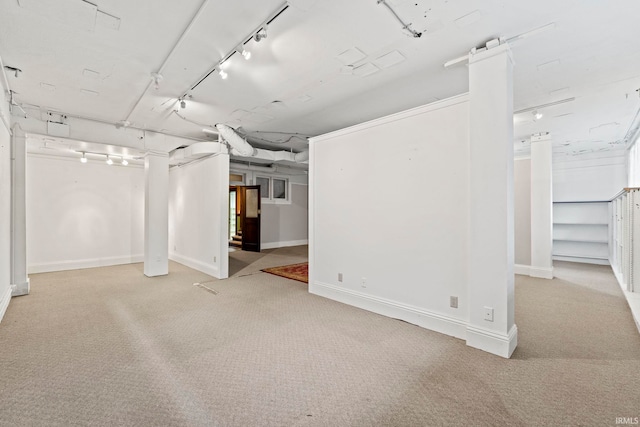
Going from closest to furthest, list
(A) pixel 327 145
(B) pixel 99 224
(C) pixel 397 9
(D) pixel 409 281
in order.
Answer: (C) pixel 397 9, (D) pixel 409 281, (A) pixel 327 145, (B) pixel 99 224

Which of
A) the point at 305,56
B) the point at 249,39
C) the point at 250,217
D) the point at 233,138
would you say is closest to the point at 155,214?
the point at 233,138

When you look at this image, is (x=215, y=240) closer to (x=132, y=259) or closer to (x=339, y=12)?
(x=132, y=259)

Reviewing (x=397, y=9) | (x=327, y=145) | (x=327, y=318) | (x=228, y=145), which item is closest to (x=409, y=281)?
(x=327, y=318)

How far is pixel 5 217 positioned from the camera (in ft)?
11.6

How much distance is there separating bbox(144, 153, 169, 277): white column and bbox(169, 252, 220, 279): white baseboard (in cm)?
62

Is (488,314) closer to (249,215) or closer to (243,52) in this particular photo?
(243,52)

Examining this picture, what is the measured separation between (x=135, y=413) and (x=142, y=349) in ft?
3.04

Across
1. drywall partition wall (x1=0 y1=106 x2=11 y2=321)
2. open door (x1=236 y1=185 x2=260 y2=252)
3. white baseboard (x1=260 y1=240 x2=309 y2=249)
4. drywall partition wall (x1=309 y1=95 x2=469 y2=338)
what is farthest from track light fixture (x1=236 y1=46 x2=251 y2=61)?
white baseboard (x1=260 y1=240 x2=309 y2=249)

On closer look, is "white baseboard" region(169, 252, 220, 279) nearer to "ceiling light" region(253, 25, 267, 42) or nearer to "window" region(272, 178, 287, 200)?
"window" region(272, 178, 287, 200)

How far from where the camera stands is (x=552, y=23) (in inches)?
86.1

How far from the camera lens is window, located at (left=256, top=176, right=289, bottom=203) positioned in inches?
364

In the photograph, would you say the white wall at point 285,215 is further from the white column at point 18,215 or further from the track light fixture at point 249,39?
the track light fixture at point 249,39

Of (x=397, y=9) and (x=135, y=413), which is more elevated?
(x=397, y=9)

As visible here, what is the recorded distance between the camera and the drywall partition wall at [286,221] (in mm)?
9203
